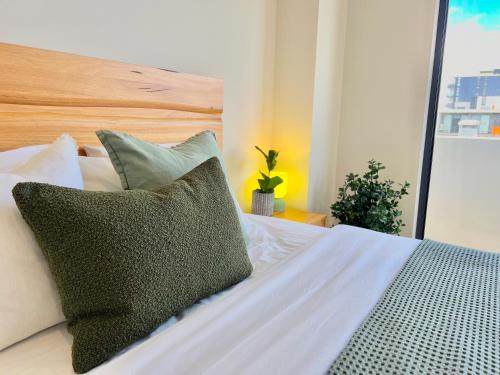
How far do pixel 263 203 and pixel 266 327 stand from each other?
1.62 meters

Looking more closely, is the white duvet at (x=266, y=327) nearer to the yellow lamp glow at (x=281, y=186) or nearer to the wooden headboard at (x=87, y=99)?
the wooden headboard at (x=87, y=99)

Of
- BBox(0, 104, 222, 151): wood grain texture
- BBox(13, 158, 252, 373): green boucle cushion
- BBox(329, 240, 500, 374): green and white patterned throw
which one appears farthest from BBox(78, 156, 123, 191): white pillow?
BBox(329, 240, 500, 374): green and white patterned throw

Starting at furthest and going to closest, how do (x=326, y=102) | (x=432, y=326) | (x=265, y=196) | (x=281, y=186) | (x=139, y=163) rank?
(x=326, y=102) < (x=281, y=186) < (x=265, y=196) < (x=139, y=163) < (x=432, y=326)

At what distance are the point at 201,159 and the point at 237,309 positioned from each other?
605 mm

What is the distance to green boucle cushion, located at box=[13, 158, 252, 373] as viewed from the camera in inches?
29.0

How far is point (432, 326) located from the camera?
855mm

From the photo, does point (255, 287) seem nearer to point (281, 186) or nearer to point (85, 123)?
point (85, 123)

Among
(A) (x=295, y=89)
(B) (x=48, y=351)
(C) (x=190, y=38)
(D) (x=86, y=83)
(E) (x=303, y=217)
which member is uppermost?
(C) (x=190, y=38)

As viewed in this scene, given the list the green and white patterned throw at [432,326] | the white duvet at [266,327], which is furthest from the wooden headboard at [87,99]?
the green and white patterned throw at [432,326]

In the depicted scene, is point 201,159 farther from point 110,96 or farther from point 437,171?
point 437,171

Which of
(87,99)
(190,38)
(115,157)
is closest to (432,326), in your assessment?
(115,157)

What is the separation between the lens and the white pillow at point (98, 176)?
117 centimetres

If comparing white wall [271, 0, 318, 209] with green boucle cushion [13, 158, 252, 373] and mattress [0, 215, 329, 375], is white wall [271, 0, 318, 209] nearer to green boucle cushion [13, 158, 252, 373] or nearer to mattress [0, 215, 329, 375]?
mattress [0, 215, 329, 375]

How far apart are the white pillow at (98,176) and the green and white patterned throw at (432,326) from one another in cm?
A: 83
